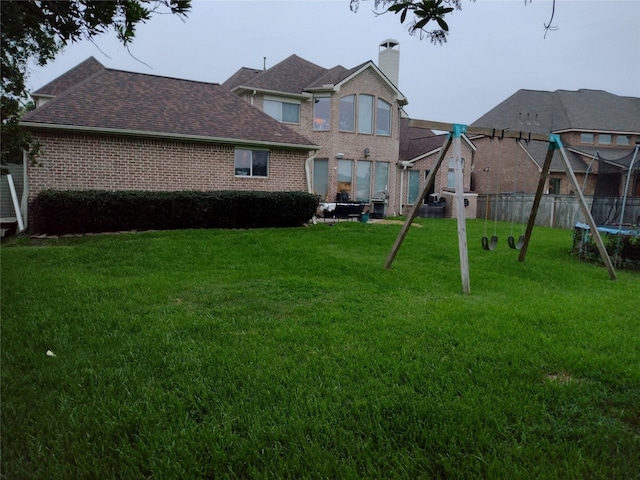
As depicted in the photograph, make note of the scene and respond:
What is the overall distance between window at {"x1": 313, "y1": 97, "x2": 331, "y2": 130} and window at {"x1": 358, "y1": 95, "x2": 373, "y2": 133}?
1709mm

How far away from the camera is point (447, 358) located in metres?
3.74

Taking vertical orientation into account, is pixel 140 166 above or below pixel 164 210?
above

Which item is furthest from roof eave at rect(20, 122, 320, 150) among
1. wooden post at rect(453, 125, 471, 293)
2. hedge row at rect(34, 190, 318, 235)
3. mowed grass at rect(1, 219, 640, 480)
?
wooden post at rect(453, 125, 471, 293)

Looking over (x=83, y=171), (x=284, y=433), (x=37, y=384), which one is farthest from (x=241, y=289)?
(x=83, y=171)

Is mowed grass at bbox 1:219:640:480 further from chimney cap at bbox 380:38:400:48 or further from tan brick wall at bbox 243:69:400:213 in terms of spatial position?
chimney cap at bbox 380:38:400:48

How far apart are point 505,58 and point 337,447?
4.25 m

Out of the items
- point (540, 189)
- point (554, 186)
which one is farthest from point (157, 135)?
point (554, 186)

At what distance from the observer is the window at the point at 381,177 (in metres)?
22.5

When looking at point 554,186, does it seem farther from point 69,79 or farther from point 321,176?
point 69,79

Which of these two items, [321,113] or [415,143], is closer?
[321,113]

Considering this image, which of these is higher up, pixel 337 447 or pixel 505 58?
pixel 505 58

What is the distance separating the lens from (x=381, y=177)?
74.2ft

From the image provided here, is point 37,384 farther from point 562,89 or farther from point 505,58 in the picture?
point 562,89

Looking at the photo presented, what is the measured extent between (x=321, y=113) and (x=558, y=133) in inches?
735
